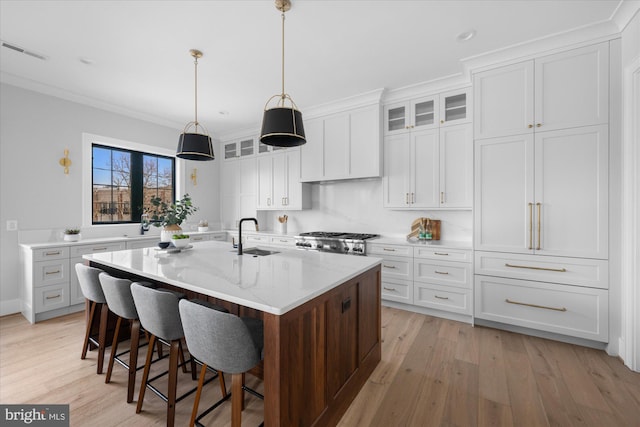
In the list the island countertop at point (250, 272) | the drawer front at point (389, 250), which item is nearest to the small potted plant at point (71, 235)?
the island countertop at point (250, 272)

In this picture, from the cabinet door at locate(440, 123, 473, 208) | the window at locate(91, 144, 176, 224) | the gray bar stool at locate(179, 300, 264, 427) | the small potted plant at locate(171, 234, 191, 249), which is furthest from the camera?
the window at locate(91, 144, 176, 224)

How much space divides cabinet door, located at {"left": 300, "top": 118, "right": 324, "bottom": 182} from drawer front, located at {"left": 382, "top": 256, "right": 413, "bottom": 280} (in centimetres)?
165

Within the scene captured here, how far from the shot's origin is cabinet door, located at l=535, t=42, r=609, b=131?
243cm

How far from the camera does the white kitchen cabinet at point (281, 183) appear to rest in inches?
185

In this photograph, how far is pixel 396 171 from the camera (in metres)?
3.79

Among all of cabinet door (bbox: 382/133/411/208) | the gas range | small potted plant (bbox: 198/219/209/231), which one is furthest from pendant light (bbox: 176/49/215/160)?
small potted plant (bbox: 198/219/209/231)

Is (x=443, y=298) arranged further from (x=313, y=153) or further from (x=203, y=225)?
(x=203, y=225)

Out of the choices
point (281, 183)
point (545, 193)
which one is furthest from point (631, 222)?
point (281, 183)

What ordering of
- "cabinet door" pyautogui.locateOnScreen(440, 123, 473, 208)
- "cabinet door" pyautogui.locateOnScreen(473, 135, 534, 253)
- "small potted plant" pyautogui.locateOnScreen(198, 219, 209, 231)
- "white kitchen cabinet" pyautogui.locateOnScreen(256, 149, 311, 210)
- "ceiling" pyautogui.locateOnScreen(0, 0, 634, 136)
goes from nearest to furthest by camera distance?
1. "ceiling" pyautogui.locateOnScreen(0, 0, 634, 136)
2. "cabinet door" pyautogui.locateOnScreen(473, 135, 534, 253)
3. "cabinet door" pyautogui.locateOnScreen(440, 123, 473, 208)
4. "white kitchen cabinet" pyautogui.locateOnScreen(256, 149, 311, 210)
5. "small potted plant" pyautogui.locateOnScreen(198, 219, 209, 231)

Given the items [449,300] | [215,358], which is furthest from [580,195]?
[215,358]

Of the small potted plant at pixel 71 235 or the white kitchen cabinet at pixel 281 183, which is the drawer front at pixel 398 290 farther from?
the small potted plant at pixel 71 235

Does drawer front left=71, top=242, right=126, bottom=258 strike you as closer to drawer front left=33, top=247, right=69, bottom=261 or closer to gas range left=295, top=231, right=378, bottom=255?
drawer front left=33, top=247, right=69, bottom=261

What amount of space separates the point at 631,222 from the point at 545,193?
61 cm

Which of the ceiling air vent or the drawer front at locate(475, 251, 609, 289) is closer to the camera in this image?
the drawer front at locate(475, 251, 609, 289)
